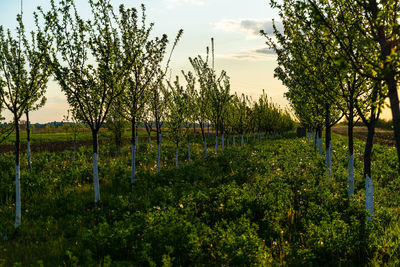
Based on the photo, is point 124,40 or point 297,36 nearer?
point 297,36

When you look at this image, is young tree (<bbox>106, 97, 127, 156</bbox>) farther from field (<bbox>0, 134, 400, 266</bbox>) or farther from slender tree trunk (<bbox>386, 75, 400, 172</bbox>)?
slender tree trunk (<bbox>386, 75, 400, 172</bbox>)

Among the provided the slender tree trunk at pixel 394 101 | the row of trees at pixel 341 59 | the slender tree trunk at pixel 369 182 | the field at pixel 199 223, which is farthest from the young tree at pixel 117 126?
the slender tree trunk at pixel 394 101

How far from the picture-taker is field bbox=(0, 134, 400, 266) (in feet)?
17.6

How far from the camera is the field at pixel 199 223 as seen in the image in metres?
5.36

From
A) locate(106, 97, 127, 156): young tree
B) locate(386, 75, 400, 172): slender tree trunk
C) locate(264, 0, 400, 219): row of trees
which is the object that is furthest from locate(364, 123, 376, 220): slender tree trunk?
locate(106, 97, 127, 156): young tree

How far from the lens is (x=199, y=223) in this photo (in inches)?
249

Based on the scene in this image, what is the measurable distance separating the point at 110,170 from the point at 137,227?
9.60m

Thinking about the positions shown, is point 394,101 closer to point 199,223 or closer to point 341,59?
point 341,59

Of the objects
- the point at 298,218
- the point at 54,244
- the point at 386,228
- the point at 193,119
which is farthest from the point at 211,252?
the point at 193,119

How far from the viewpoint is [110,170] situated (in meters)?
14.9

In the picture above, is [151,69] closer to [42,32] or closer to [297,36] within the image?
[42,32]

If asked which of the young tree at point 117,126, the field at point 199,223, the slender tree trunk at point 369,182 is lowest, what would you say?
the field at point 199,223

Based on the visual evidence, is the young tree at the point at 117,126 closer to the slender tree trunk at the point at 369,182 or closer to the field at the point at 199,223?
the field at the point at 199,223

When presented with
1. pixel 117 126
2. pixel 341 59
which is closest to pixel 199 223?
pixel 341 59
